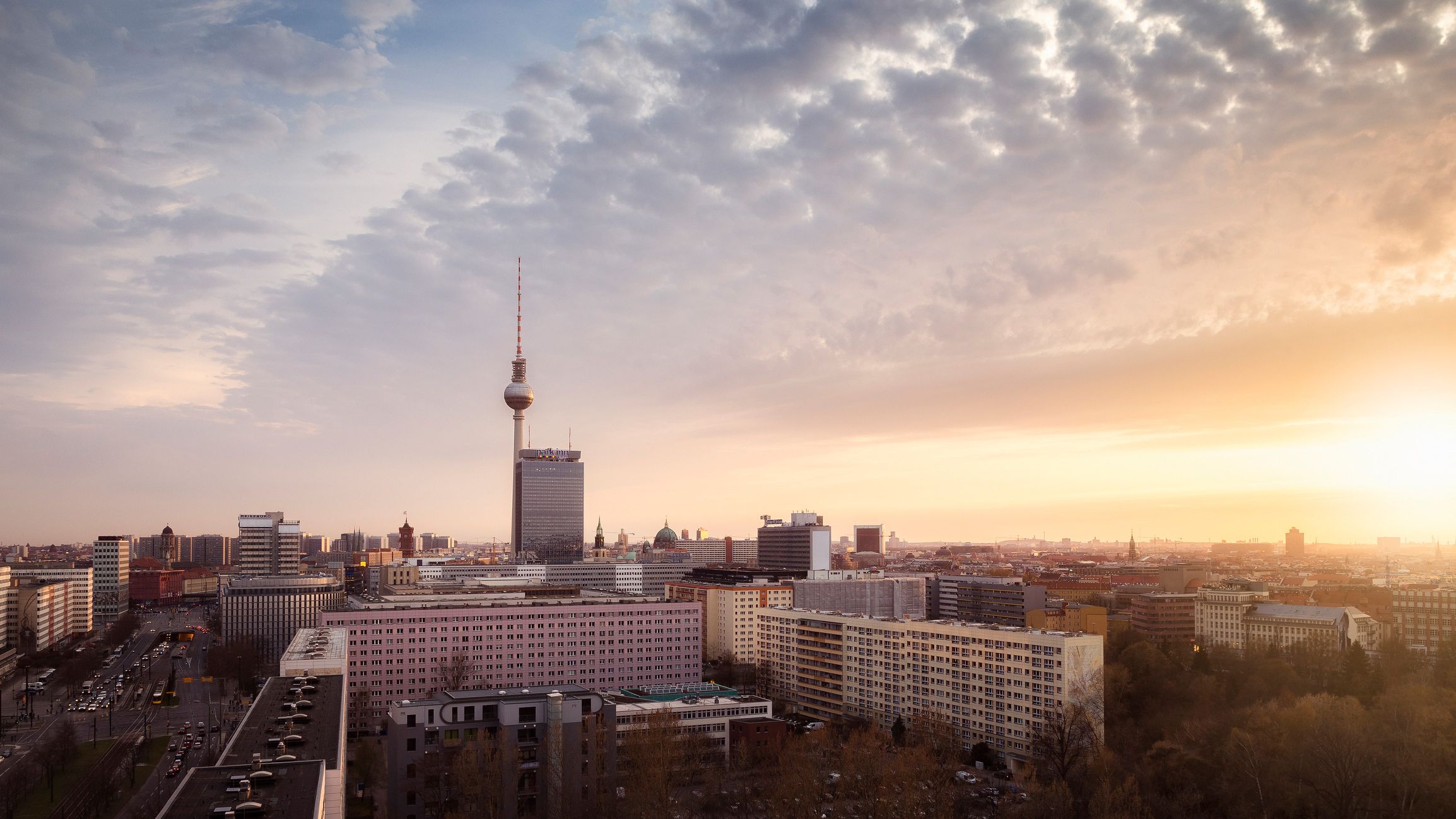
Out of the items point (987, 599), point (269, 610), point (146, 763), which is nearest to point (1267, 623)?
point (987, 599)

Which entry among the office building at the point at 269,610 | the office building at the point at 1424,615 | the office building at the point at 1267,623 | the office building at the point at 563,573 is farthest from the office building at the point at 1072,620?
the office building at the point at 269,610

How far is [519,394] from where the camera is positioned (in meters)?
136

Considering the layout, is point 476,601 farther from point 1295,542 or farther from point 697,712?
point 1295,542

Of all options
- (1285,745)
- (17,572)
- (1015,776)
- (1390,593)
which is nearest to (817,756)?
(1015,776)

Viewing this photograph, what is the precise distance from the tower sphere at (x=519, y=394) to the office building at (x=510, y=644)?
70410 mm

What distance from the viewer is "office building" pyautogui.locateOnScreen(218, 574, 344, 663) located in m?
78.6

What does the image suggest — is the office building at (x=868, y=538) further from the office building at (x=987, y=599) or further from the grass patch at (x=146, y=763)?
the grass patch at (x=146, y=763)

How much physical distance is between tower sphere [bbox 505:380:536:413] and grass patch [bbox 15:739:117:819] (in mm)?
88633

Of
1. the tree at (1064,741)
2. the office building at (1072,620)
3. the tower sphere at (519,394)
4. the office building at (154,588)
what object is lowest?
the office building at (154,588)

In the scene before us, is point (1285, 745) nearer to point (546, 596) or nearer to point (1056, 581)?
point (546, 596)

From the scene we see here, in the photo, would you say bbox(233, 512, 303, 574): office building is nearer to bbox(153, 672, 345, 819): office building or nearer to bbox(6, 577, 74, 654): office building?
bbox(6, 577, 74, 654): office building

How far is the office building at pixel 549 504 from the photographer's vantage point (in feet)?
444

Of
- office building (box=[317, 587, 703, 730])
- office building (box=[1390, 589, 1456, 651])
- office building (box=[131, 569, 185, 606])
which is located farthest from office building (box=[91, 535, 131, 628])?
office building (box=[1390, 589, 1456, 651])

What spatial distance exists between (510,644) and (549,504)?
78.3 meters
